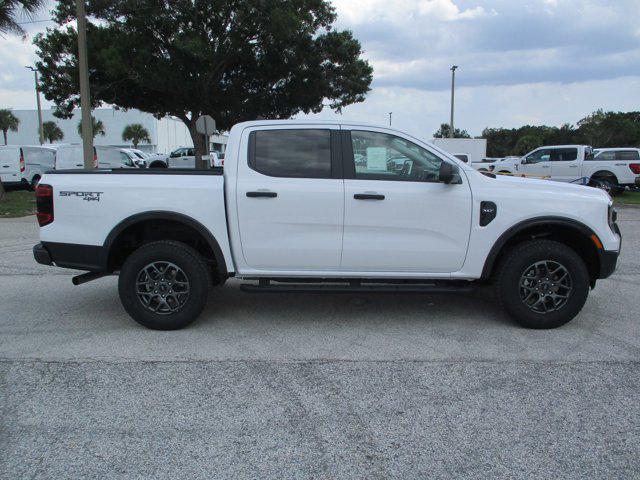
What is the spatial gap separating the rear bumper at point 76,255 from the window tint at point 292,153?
1621mm

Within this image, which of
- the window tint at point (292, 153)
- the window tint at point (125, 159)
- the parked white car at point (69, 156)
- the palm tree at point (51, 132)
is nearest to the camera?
the window tint at point (292, 153)

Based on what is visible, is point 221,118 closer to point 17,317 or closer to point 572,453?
point 17,317

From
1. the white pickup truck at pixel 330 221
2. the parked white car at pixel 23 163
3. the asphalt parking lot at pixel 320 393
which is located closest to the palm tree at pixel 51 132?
the parked white car at pixel 23 163

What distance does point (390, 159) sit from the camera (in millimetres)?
4973

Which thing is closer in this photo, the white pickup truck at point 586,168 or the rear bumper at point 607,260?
the rear bumper at point 607,260

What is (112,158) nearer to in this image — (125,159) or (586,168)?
(125,159)

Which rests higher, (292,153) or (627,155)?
(627,155)

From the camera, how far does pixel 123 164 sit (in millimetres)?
21172

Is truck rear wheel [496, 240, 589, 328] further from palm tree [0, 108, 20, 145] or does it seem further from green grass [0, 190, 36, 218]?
palm tree [0, 108, 20, 145]

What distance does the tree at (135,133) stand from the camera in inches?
2751

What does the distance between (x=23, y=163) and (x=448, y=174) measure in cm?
1998

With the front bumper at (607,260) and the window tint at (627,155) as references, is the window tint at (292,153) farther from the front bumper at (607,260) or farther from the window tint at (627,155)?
the window tint at (627,155)

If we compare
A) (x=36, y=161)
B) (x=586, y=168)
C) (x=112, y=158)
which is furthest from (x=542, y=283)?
(x=36, y=161)

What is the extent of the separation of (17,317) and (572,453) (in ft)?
16.6
